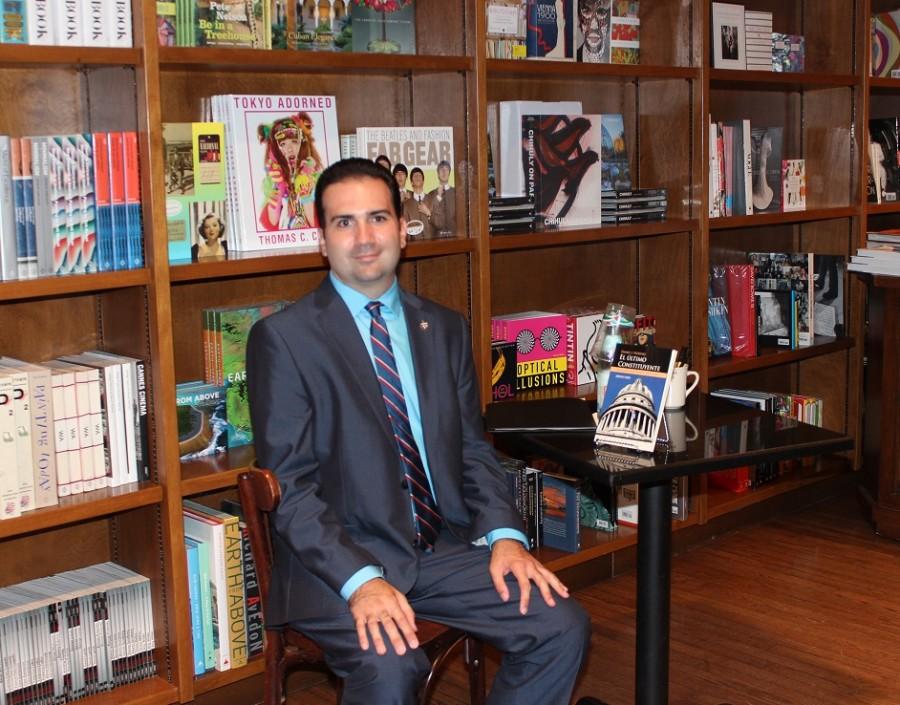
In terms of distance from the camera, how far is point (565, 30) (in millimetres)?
3445

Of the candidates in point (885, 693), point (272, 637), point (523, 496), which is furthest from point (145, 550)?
point (885, 693)

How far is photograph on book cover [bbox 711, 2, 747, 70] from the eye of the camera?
3.78 meters

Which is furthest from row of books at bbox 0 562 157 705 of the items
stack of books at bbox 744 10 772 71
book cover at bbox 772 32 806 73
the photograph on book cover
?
book cover at bbox 772 32 806 73

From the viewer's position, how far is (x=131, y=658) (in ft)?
8.71

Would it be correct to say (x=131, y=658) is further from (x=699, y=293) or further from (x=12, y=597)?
(x=699, y=293)

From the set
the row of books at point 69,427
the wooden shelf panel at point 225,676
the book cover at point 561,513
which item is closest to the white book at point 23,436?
the row of books at point 69,427

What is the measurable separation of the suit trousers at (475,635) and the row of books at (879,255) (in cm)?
226

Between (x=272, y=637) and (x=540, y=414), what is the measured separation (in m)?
0.77

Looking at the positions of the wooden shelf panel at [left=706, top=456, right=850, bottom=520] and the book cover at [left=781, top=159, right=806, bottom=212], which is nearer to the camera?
the wooden shelf panel at [left=706, top=456, right=850, bottom=520]

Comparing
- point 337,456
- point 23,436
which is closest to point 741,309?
point 337,456

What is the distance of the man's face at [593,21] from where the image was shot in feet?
11.5

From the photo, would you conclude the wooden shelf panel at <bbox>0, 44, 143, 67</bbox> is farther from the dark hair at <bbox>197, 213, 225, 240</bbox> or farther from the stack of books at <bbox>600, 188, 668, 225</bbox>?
the stack of books at <bbox>600, 188, 668, 225</bbox>

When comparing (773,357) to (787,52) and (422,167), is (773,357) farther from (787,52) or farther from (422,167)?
(422,167)

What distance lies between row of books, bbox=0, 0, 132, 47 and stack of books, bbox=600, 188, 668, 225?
5.41 ft
